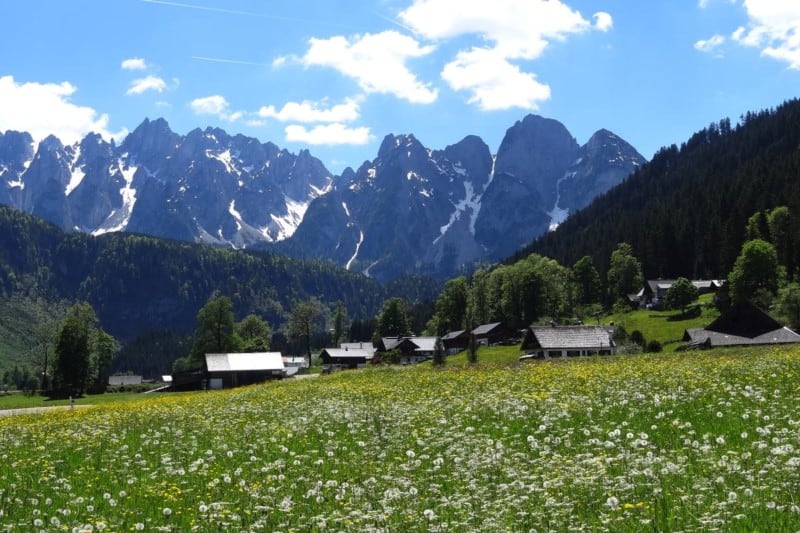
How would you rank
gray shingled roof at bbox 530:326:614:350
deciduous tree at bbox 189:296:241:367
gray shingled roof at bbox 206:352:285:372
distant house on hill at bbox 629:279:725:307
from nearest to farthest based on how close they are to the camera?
1. gray shingled roof at bbox 530:326:614:350
2. gray shingled roof at bbox 206:352:285:372
3. deciduous tree at bbox 189:296:241:367
4. distant house on hill at bbox 629:279:725:307

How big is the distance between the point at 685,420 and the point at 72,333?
10523 centimetres

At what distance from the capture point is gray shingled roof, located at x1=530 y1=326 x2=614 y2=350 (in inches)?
3494

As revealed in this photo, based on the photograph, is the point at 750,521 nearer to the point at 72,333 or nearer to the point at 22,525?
the point at 22,525

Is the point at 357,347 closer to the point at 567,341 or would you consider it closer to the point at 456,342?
the point at 456,342

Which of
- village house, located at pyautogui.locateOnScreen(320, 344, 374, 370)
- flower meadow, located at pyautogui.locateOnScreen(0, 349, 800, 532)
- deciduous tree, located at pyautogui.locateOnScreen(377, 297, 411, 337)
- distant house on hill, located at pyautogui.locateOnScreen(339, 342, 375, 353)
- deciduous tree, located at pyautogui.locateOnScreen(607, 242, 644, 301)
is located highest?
deciduous tree, located at pyautogui.locateOnScreen(607, 242, 644, 301)

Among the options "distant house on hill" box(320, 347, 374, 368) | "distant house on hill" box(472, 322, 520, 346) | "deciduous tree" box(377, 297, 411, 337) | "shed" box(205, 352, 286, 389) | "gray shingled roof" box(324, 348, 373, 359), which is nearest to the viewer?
"shed" box(205, 352, 286, 389)

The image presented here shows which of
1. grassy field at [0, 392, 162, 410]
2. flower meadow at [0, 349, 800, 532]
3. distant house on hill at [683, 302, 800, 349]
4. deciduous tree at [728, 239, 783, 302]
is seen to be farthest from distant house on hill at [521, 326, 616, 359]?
flower meadow at [0, 349, 800, 532]

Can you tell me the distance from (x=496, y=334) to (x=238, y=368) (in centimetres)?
5245

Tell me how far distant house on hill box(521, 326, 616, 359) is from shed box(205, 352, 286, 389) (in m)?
37.7

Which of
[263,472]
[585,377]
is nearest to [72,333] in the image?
[585,377]

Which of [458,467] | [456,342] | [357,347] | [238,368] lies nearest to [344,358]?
[357,347]

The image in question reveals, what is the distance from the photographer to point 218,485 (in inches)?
476

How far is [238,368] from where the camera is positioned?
102 m

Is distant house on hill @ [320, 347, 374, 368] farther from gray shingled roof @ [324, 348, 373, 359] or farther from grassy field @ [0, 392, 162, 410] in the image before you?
grassy field @ [0, 392, 162, 410]
